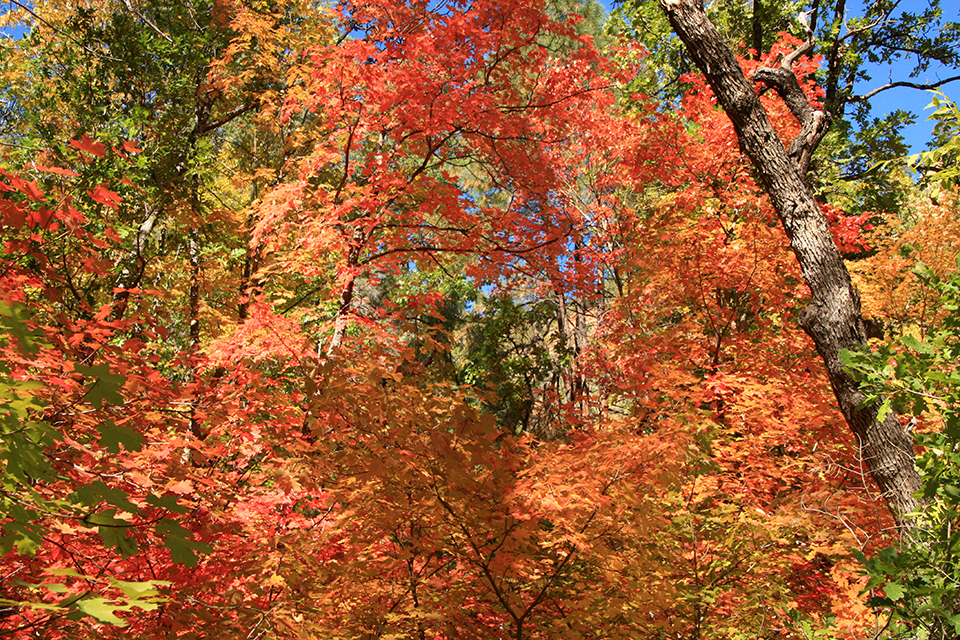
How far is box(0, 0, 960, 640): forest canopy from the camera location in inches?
104

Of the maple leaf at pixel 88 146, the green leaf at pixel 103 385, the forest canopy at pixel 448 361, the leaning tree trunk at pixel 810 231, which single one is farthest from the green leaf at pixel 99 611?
the leaning tree trunk at pixel 810 231

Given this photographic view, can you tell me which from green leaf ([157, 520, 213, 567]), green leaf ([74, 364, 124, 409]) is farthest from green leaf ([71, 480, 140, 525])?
green leaf ([74, 364, 124, 409])

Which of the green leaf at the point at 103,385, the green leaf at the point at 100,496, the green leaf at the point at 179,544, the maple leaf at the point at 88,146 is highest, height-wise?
the maple leaf at the point at 88,146

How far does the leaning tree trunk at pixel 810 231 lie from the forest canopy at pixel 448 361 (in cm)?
3

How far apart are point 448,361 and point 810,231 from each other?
6343 millimetres

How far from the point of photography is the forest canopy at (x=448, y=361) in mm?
2645

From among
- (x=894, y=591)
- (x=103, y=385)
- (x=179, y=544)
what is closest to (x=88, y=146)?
(x=103, y=385)

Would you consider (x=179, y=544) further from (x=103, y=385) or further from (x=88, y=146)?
(x=88, y=146)

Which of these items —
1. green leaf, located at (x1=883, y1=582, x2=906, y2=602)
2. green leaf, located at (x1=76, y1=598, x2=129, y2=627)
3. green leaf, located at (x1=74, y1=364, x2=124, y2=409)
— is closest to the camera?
green leaf, located at (x1=76, y1=598, x2=129, y2=627)

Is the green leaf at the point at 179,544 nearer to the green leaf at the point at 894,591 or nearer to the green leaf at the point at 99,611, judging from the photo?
the green leaf at the point at 99,611

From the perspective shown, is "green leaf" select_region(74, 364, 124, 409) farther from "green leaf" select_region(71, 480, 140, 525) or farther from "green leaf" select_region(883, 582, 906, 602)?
"green leaf" select_region(883, 582, 906, 602)

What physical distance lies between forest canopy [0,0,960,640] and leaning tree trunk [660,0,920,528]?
26 mm

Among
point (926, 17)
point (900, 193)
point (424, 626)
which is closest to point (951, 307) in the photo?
point (424, 626)

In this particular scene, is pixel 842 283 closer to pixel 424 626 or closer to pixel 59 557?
pixel 424 626
